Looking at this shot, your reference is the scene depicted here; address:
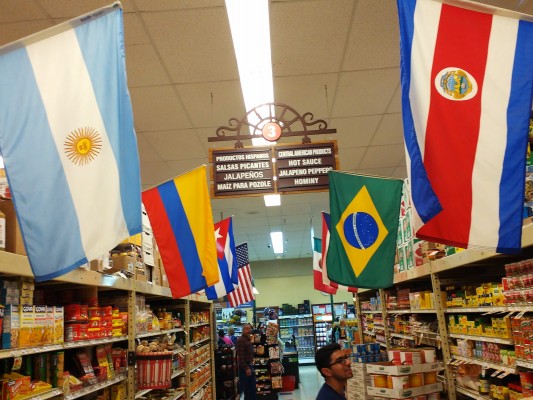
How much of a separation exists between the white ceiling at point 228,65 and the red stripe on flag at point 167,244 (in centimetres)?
149

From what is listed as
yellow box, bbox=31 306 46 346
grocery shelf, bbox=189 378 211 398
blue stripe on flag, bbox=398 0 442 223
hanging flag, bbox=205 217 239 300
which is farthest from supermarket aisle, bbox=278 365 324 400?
blue stripe on flag, bbox=398 0 442 223

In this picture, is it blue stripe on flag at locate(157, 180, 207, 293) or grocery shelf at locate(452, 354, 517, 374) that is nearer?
grocery shelf at locate(452, 354, 517, 374)

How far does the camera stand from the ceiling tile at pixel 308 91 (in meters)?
5.38

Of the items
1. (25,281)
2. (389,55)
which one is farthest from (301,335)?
(25,281)

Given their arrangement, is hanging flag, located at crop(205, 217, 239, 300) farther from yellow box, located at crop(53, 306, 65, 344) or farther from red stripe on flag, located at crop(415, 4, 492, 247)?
red stripe on flag, located at crop(415, 4, 492, 247)

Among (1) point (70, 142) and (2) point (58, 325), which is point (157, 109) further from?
(1) point (70, 142)

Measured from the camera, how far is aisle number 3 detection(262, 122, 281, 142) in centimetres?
528

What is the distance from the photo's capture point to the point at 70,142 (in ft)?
7.15

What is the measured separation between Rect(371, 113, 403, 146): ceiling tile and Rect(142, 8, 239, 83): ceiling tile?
101 inches

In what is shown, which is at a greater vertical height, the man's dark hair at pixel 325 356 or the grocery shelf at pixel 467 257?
the grocery shelf at pixel 467 257

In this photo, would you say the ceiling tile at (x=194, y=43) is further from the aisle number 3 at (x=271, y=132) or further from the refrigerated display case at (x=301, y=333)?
the refrigerated display case at (x=301, y=333)

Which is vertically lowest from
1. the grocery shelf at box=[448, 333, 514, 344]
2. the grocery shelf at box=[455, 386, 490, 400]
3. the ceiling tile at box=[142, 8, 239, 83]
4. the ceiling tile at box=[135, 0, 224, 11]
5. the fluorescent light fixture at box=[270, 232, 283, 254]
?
the grocery shelf at box=[455, 386, 490, 400]

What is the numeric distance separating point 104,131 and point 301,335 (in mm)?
18209

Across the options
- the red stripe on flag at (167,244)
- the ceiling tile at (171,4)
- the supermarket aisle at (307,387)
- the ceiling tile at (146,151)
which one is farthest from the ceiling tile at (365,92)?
the supermarket aisle at (307,387)
